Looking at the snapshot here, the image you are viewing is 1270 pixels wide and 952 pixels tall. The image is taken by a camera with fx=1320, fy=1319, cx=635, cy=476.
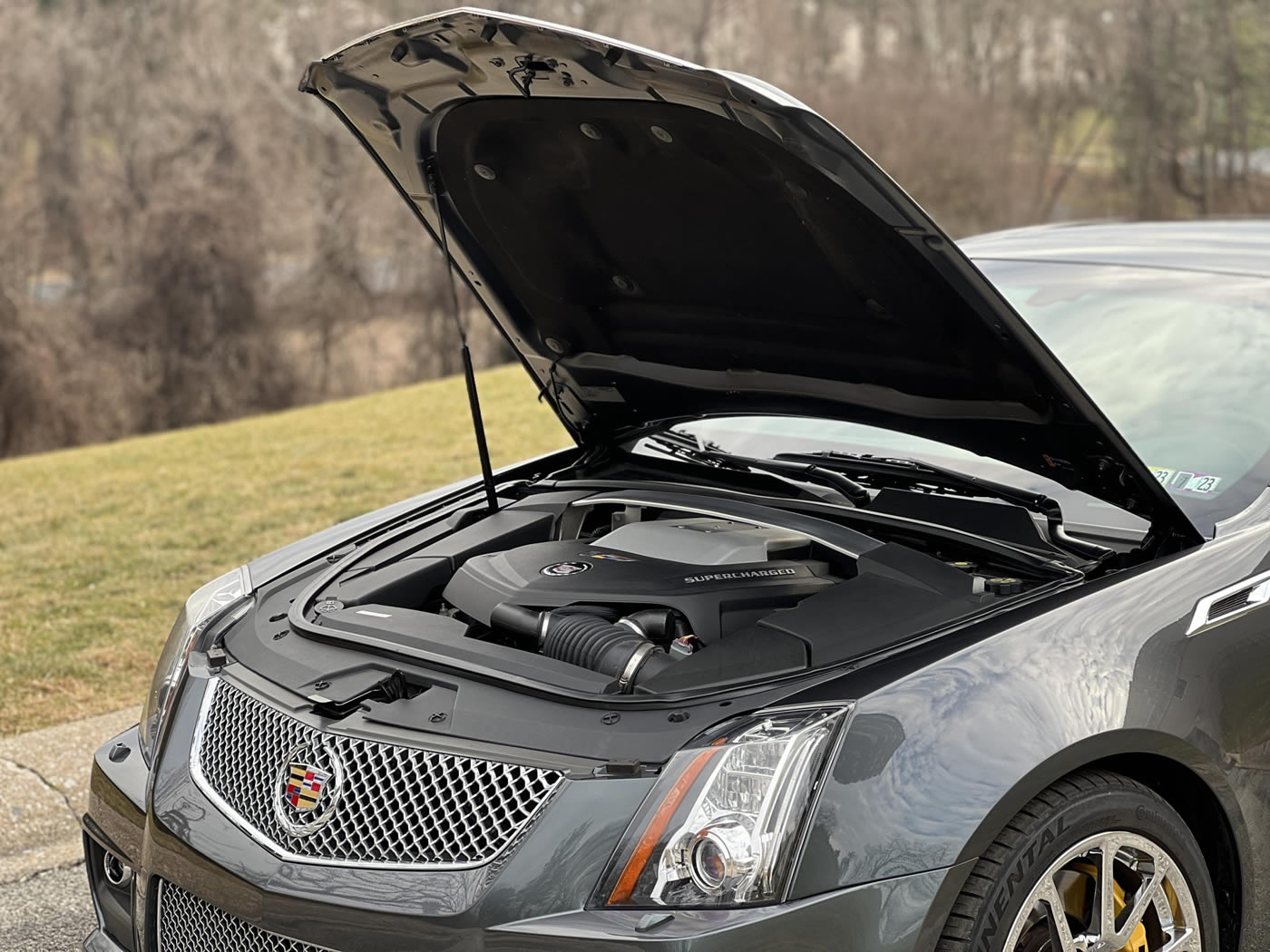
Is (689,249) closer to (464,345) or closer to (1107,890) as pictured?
(464,345)

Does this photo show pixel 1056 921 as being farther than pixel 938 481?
No

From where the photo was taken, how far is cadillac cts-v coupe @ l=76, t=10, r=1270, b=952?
6.68 ft

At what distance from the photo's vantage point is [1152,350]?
336 cm

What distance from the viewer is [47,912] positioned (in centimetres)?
348

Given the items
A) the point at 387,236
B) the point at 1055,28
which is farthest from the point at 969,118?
the point at 387,236

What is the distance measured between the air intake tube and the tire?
27.0 inches

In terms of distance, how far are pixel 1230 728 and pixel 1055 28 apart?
36618 millimetres

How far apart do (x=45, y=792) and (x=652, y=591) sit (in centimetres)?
242

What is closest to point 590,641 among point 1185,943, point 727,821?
point 727,821

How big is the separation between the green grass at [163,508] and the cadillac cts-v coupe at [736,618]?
2.62 metres

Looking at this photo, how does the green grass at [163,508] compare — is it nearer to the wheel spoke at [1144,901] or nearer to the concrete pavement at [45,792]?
Answer: the concrete pavement at [45,792]

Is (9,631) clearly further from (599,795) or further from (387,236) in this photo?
(387,236)

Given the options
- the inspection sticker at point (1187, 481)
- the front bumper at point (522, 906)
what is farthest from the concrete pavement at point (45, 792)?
the inspection sticker at point (1187, 481)

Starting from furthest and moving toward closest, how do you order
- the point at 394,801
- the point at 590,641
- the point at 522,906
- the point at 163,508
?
the point at 163,508, the point at 590,641, the point at 394,801, the point at 522,906
